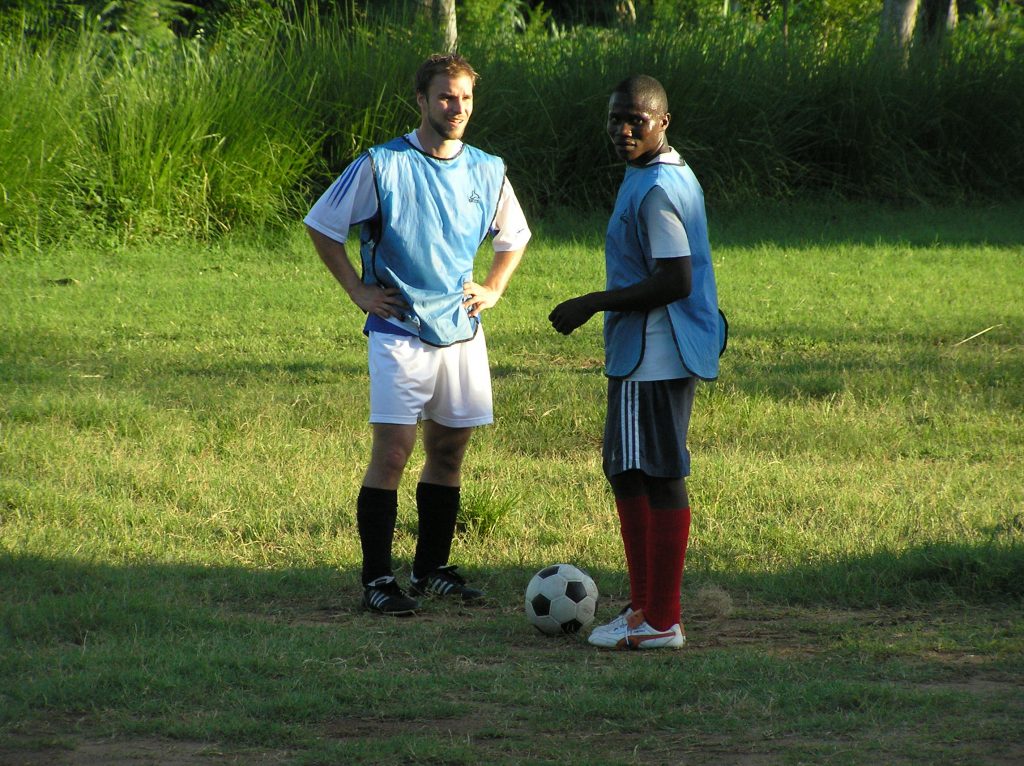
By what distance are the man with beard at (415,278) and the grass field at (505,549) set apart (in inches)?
23.0

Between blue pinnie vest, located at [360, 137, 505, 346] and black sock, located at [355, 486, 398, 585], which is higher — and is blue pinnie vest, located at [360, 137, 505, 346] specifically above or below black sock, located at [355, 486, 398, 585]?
above

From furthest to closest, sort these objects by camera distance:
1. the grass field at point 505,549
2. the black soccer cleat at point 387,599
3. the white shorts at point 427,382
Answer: the black soccer cleat at point 387,599, the white shorts at point 427,382, the grass field at point 505,549

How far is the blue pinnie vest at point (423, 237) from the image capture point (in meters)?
4.93

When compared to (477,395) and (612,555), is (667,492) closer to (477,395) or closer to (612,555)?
(477,395)

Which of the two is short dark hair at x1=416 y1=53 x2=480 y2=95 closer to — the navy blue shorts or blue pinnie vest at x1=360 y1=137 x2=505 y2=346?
blue pinnie vest at x1=360 y1=137 x2=505 y2=346

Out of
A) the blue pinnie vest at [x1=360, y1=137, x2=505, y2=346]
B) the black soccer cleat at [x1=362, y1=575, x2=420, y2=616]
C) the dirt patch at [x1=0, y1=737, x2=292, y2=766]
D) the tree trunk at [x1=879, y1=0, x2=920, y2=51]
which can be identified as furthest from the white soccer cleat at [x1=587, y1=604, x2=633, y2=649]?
the tree trunk at [x1=879, y1=0, x2=920, y2=51]

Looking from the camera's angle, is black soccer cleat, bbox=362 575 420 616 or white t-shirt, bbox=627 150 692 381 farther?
black soccer cleat, bbox=362 575 420 616

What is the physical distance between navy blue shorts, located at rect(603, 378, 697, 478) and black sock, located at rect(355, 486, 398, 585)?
102 cm

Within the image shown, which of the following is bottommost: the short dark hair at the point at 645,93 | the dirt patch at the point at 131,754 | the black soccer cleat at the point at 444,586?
the dirt patch at the point at 131,754

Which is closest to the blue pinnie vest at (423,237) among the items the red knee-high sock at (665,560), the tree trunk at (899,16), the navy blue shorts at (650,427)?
the navy blue shorts at (650,427)

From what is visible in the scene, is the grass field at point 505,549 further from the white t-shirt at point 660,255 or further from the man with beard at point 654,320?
the white t-shirt at point 660,255

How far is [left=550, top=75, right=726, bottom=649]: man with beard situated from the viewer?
4.39 meters

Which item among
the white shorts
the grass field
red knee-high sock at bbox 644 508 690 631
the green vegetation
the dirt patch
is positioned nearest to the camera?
the dirt patch

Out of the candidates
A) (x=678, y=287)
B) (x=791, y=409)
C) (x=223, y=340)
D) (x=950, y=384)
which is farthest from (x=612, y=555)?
(x=223, y=340)
